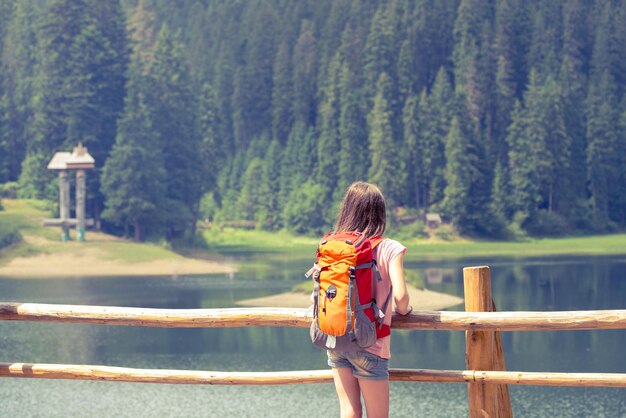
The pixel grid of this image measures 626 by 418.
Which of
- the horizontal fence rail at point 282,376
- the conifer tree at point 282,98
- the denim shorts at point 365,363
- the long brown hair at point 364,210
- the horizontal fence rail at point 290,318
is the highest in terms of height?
the conifer tree at point 282,98

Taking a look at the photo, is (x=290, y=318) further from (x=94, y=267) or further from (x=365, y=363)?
(x=94, y=267)

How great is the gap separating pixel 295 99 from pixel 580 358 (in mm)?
80961

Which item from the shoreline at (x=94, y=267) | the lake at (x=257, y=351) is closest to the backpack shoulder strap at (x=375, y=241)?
the lake at (x=257, y=351)

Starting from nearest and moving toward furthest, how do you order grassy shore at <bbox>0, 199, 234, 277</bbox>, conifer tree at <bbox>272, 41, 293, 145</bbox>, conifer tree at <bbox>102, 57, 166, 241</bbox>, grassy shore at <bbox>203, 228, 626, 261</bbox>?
grassy shore at <bbox>0, 199, 234, 277</bbox>
grassy shore at <bbox>203, 228, 626, 261</bbox>
conifer tree at <bbox>102, 57, 166, 241</bbox>
conifer tree at <bbox>272, 41, 293, 145</bbox>

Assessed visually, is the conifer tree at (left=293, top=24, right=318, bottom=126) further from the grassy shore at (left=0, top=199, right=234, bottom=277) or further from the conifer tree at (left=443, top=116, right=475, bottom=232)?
the grassy shore at (left=0, top=199, right=234, bottom=277)

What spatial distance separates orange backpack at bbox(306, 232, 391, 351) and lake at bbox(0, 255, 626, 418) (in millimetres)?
19285

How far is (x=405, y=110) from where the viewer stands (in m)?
99.9

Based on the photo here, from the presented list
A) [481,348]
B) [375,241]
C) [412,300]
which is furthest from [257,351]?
[375,241]

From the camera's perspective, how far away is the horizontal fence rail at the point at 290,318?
7.73 m

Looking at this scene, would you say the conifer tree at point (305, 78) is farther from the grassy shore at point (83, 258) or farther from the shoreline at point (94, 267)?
the shoreline at point (94, 267)

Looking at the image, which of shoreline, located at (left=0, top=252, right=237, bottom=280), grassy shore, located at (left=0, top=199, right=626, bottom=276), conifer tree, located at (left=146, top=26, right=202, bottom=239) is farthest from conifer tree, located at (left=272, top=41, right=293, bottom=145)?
shoreline, located at (left=0, top=252, right=237, bottom=280)

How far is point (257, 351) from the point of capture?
39.8 meters

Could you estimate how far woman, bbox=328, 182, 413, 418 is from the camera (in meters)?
7.07

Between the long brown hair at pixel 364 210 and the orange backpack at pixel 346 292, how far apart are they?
0.24ft
